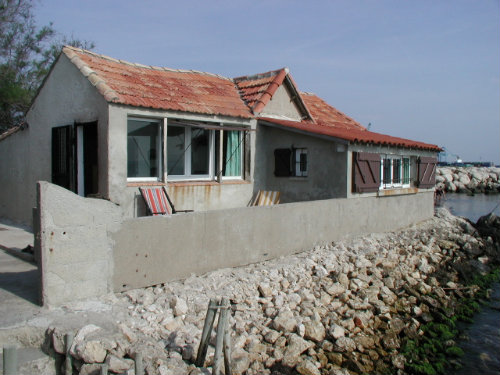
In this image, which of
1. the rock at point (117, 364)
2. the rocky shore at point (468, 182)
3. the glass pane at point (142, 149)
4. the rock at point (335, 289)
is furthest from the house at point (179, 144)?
the rocky shore at point (468, 182)

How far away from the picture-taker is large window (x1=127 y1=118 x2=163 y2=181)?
10.3 m

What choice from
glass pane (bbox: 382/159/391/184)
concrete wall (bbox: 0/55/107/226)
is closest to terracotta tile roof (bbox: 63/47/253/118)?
concrete wall (bbox: 0/55/107/226)

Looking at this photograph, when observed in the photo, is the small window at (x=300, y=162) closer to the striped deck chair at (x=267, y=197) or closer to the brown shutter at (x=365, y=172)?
the striped deck chair at (x=267, y=197)

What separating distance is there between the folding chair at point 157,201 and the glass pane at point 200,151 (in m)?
1.67

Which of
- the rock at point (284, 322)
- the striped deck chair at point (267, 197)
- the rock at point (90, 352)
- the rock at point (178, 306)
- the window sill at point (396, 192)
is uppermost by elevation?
the window sill at point (396, 192)

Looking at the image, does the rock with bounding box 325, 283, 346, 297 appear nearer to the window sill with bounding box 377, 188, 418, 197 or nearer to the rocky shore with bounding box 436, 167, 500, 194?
the window sill with bounding box 377, 188, 418, 197

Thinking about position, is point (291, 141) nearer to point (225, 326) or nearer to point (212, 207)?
point (212, 207)

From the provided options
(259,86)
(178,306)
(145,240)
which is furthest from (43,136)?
(178,306)

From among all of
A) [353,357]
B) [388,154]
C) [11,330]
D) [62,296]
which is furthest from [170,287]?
[388,154]

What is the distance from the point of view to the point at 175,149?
1127cm

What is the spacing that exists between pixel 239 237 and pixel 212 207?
328 centimetres

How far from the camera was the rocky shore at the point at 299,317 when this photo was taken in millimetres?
5363

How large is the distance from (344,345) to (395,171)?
956 centimetres

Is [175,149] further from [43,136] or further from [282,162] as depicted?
[43,136]
